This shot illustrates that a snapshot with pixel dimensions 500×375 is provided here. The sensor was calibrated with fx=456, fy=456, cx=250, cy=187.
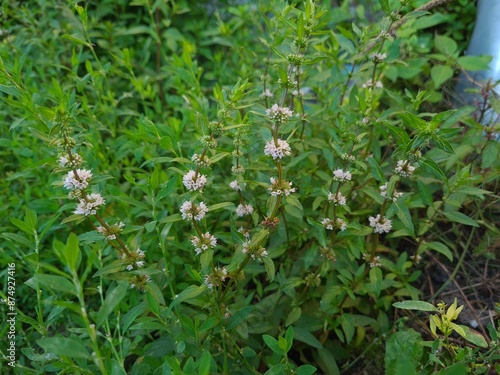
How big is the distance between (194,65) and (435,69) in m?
1.15

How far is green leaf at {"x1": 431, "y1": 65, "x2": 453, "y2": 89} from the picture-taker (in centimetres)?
214

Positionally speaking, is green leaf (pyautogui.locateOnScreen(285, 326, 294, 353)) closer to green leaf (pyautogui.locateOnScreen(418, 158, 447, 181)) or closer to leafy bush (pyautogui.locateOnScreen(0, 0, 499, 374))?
leafy bush (pyautogui.locateOnScreen(0, 0, 499, 374))

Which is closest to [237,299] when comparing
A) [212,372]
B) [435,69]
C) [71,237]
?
[212,372]

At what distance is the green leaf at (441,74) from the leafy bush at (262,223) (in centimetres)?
1

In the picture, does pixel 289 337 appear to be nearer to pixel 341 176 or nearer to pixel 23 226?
pixel 341 176

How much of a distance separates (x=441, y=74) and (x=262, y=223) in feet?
4.57

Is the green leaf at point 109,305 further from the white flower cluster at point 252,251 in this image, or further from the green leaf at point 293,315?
the green leaf at point 293,315

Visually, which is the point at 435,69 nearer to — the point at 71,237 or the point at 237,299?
the point at 237,299

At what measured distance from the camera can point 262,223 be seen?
1.27m

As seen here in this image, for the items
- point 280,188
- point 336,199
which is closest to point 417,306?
point 336,199

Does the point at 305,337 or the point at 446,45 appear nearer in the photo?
the point at 305,337

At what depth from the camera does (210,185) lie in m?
1.65

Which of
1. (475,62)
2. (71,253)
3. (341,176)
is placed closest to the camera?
(71,253)

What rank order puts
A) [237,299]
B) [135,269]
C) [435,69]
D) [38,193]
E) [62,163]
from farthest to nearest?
[435,69] → [38,193] → [237,299] → [135,269] → [62,163]
